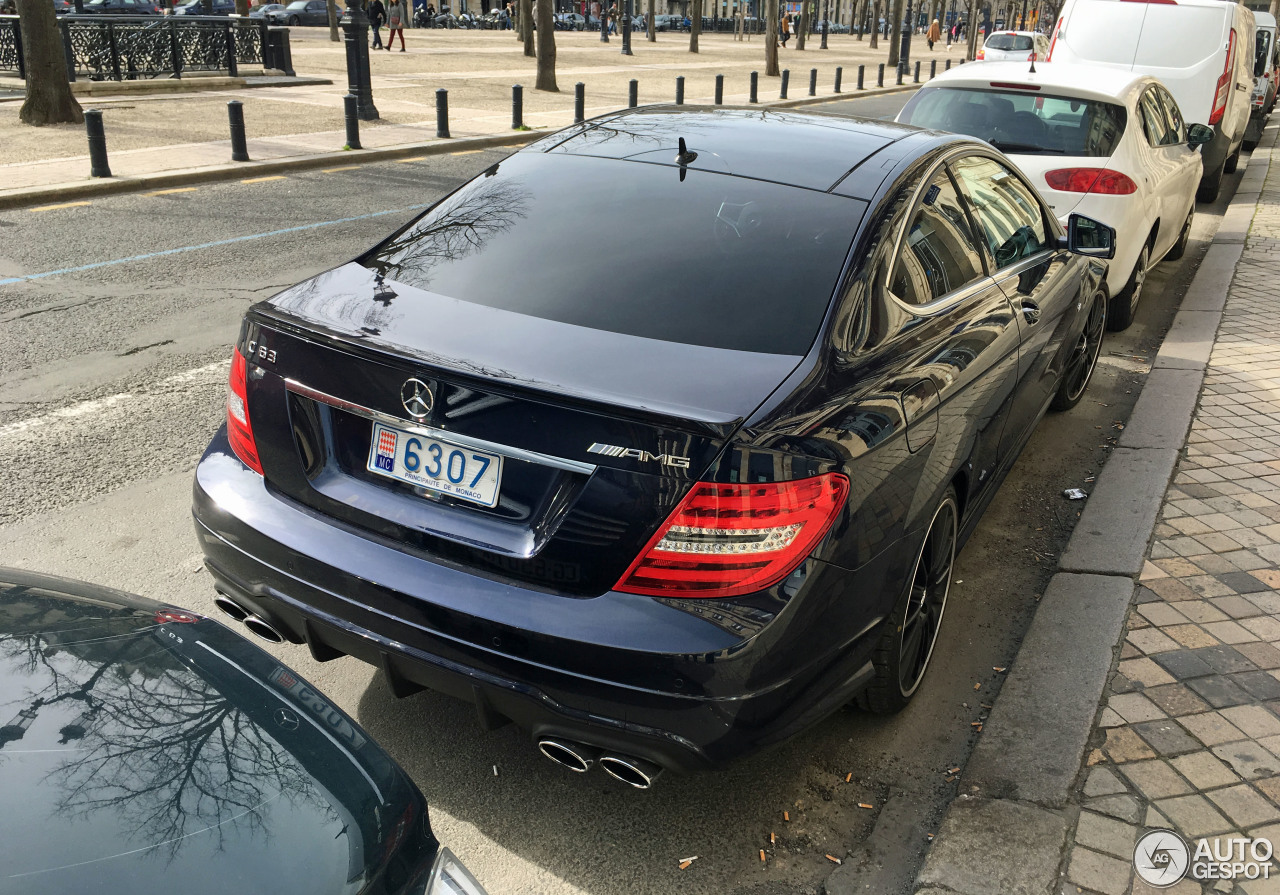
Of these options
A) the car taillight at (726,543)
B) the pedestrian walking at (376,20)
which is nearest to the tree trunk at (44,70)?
the car taillight at (726,543)

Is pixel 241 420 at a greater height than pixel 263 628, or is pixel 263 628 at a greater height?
pixel 241 420

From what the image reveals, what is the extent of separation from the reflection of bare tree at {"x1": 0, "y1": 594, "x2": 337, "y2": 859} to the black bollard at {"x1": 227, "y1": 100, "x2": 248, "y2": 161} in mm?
12584

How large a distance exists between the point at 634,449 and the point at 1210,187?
531 inches

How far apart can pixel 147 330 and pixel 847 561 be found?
565 cm

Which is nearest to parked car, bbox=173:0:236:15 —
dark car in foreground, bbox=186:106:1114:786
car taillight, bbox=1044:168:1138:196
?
car taillight, bbox=1044:168:1138:196

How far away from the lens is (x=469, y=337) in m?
2.68

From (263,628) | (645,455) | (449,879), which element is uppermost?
(645,455)

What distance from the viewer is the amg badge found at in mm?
2348

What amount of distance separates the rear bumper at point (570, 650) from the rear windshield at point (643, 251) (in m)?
0.71

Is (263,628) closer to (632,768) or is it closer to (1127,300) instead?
(632,768)

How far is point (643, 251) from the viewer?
3100 millimetres

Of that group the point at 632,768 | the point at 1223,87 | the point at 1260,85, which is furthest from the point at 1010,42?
the point at 632,768

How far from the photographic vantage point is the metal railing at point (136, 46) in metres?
22.3

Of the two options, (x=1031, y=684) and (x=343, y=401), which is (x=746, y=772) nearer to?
(x=1031, y=684)
